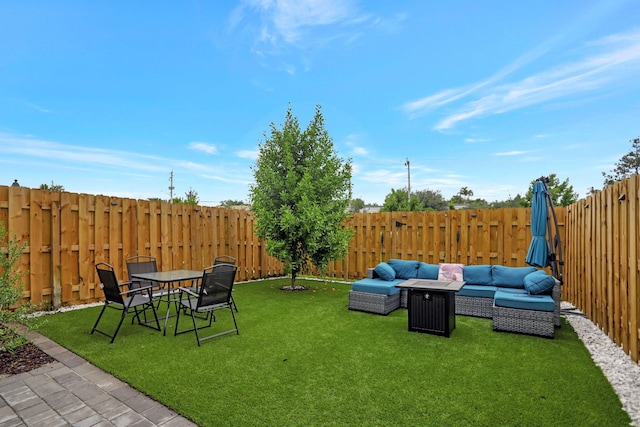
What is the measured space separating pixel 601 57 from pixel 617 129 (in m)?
4.00

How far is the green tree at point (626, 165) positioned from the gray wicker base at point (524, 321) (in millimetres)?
27406

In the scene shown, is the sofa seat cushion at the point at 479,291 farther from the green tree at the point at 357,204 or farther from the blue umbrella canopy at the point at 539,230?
the green tree at the point at 357,204

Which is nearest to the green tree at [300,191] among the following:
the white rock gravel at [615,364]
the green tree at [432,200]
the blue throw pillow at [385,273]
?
the blue throw pillow at [385,273]

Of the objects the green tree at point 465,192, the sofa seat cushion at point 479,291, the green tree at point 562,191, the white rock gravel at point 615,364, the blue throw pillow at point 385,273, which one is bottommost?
the white rock gravel at point 615,364

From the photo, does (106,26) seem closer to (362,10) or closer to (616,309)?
(362,10)

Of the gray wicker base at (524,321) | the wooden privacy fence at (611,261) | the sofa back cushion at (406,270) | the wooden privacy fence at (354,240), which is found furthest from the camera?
the sofa back cushion at (406,270)

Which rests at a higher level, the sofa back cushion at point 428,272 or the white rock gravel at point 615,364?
the sofa back cushion at point 428,272

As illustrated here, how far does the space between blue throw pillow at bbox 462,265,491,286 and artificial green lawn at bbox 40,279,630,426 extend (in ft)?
3.23

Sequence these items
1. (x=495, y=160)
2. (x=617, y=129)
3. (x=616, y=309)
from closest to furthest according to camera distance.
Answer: (x=616, y=309) → (x=617, y=129) → (x=495, y=160)

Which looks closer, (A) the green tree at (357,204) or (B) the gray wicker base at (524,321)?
(B) the gray wicker base at (524,321)

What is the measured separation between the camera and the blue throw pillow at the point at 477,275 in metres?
5.64

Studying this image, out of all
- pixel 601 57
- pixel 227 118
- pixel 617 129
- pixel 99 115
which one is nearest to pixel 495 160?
pixel 617 129

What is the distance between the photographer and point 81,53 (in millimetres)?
8430

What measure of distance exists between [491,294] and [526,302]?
843 mm
